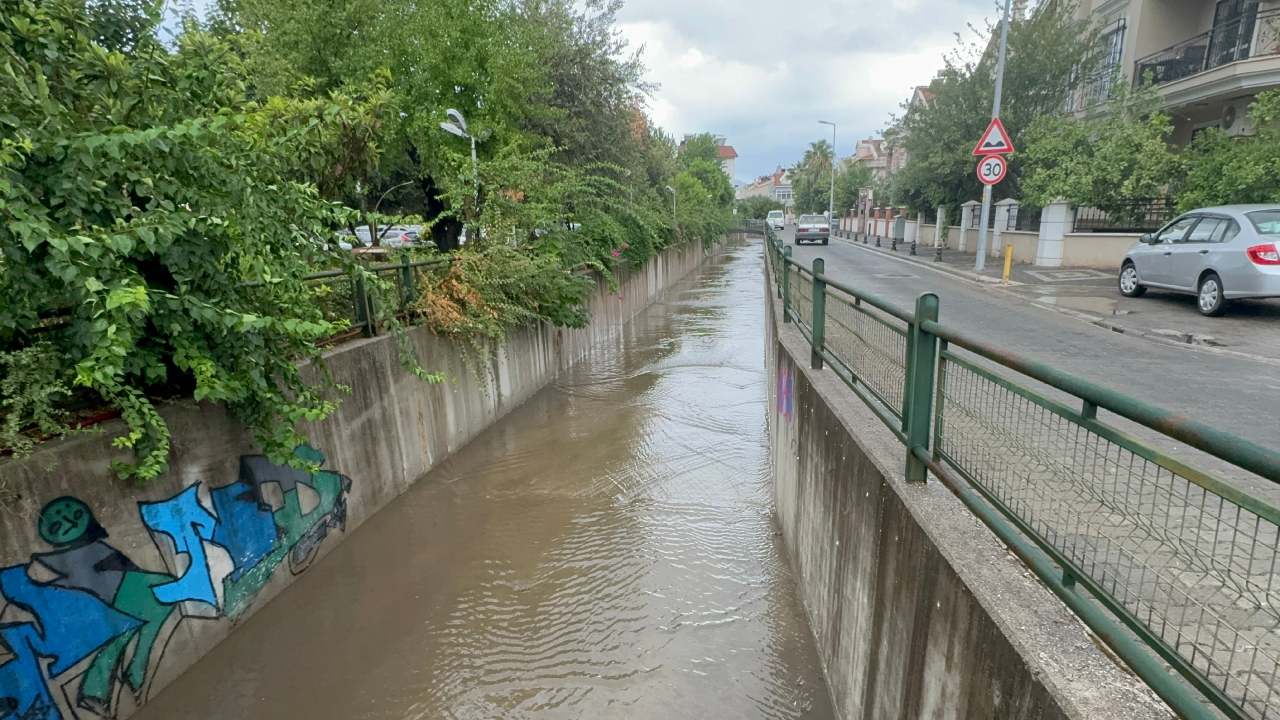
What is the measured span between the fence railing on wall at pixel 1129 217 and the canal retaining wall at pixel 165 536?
56.9 feet

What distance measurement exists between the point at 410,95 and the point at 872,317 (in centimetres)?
1101

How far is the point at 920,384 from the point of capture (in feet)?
9.66

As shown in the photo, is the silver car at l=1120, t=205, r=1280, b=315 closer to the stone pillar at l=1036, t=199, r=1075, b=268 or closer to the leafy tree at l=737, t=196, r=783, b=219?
the stone pillar at l=1036, t=199, r=1075, b=268

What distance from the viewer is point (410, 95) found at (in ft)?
39.3

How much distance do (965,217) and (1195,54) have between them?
7830mm

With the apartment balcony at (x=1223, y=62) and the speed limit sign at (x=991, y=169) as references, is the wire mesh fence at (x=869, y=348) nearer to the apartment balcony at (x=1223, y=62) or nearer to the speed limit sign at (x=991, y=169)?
the speed limit sign at (x=991, y=169)

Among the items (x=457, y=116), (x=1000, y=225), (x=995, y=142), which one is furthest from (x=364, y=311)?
(x=1000, y=225)

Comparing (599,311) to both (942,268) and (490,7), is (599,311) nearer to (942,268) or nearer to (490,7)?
(490,7)

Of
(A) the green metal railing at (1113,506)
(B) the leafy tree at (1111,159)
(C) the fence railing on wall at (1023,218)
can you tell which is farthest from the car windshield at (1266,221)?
(C) the fence railing on wall at (1023,218)

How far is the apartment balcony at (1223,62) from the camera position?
14.3 meters

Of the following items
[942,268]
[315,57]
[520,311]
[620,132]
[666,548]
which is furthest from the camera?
[942,268]

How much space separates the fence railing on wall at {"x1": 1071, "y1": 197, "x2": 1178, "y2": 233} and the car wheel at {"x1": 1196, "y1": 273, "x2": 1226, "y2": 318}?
682cm

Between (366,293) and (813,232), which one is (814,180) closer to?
(813,232)

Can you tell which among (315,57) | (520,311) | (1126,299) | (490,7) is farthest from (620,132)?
(1126,299)
